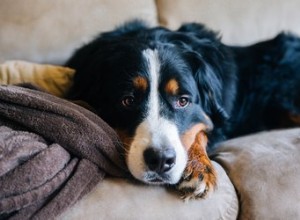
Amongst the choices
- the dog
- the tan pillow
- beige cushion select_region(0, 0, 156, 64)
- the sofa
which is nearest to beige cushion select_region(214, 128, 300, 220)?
the sofa

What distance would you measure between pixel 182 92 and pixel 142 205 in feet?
1.52

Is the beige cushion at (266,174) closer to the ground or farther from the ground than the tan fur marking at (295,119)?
farther from the ground

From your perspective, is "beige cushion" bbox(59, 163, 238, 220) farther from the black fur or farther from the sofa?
the black fur

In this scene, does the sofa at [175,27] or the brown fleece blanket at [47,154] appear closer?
the brown fleece blanket at [47,154]

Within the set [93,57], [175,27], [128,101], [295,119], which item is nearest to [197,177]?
[128,101]

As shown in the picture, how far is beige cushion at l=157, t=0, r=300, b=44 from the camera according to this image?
229 cm

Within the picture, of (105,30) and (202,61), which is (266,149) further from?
(105,30)

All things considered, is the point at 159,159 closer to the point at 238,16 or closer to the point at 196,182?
the point at 196,182

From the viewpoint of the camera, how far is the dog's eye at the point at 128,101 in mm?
1560

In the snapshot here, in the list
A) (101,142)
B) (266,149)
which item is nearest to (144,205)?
(101,142)

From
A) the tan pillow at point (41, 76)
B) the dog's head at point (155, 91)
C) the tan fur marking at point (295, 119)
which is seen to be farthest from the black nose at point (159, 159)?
the tan fur marking at point (295, 119)

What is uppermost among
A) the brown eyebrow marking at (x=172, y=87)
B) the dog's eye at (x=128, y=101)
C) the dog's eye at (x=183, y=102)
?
the brown eyebrow marking at (x=172, y=87)

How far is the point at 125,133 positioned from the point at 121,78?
20 centimetres

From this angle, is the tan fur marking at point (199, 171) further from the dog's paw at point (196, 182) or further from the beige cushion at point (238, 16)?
the beige cushion at point (238, 16)
